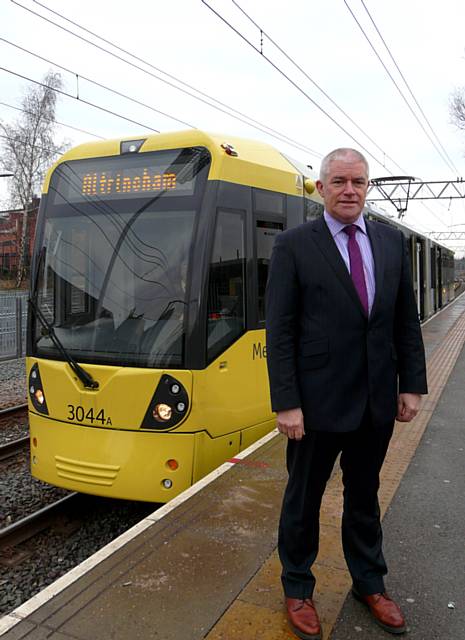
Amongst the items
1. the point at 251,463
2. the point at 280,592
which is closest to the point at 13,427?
the point at 251,463

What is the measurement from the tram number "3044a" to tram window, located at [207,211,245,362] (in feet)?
2.98

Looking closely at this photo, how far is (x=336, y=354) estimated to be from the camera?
7.78 feet

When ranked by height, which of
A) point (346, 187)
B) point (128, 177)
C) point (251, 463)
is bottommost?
point (251, 463)

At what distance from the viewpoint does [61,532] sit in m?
4.78

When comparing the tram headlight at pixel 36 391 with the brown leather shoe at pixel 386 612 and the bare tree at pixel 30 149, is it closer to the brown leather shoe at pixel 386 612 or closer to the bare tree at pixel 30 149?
the brown leather shoe at pixel 386 612

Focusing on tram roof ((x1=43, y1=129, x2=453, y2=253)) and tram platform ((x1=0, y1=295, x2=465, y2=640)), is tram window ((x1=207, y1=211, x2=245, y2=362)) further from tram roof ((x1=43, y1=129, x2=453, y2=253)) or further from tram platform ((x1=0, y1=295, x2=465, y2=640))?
tram platform ((x1=0, y1=295, x2=465, y2=640))

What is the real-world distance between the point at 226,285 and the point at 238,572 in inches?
89.3

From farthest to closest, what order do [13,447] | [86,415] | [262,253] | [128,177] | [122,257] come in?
1. [13,447]
2. [262,253]
3. [128,177]
4. [122,257]
5. [86,415]

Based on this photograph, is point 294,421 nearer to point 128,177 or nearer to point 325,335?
point 325,335

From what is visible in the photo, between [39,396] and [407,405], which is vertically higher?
[407,405]

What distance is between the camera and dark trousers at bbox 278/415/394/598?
8.25 feet

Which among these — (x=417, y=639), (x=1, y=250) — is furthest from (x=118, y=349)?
(x=1, y=250)

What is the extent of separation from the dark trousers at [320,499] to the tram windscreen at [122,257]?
1.93 metres

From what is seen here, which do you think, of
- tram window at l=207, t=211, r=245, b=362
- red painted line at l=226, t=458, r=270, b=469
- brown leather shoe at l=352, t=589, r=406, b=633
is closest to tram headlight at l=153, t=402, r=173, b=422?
tram window at l=207, t=211, r=245, b=362
